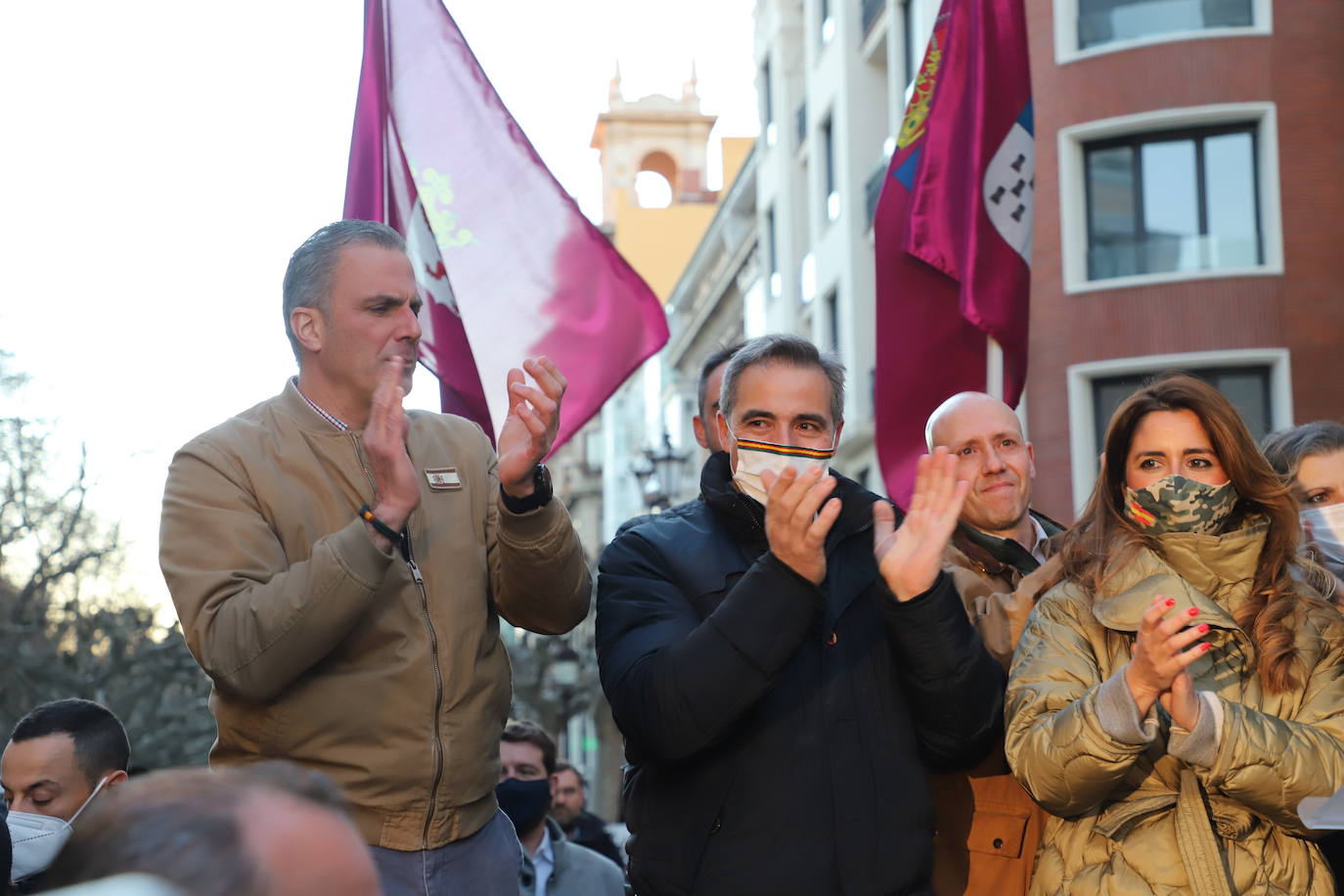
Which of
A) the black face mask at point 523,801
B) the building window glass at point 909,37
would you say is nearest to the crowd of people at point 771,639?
the black face mask at point 523,801

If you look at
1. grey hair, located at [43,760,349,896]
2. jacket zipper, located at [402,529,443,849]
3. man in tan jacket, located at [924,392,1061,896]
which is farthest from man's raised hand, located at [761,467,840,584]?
grey hair, located at [43,760,349,896]

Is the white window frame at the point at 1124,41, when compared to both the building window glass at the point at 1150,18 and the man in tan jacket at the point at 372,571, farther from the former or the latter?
the man in tan jacket at the point at 372,571

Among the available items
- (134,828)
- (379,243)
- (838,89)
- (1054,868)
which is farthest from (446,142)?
(838,89)

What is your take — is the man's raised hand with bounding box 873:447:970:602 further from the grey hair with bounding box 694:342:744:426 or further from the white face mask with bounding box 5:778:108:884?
the grey hair with bounding box 694:342:744:426

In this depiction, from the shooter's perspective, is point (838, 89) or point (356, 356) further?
point (838, 89)

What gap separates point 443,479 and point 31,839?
6.85ft

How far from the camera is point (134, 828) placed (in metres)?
1.66

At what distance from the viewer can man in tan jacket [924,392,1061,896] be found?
16.1 ft

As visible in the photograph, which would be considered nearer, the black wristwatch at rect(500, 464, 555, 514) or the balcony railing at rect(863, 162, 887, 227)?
the black wristwatch at rect(500, 464, 555, 514)

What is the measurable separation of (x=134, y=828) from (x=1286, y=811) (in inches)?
129

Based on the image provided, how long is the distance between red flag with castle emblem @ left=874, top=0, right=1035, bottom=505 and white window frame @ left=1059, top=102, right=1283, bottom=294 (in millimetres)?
16317

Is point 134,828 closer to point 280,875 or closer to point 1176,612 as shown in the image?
point 280,875

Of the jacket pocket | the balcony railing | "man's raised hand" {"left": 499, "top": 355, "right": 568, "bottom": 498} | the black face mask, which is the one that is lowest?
the black face mask

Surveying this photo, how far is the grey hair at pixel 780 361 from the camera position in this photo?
482cm
